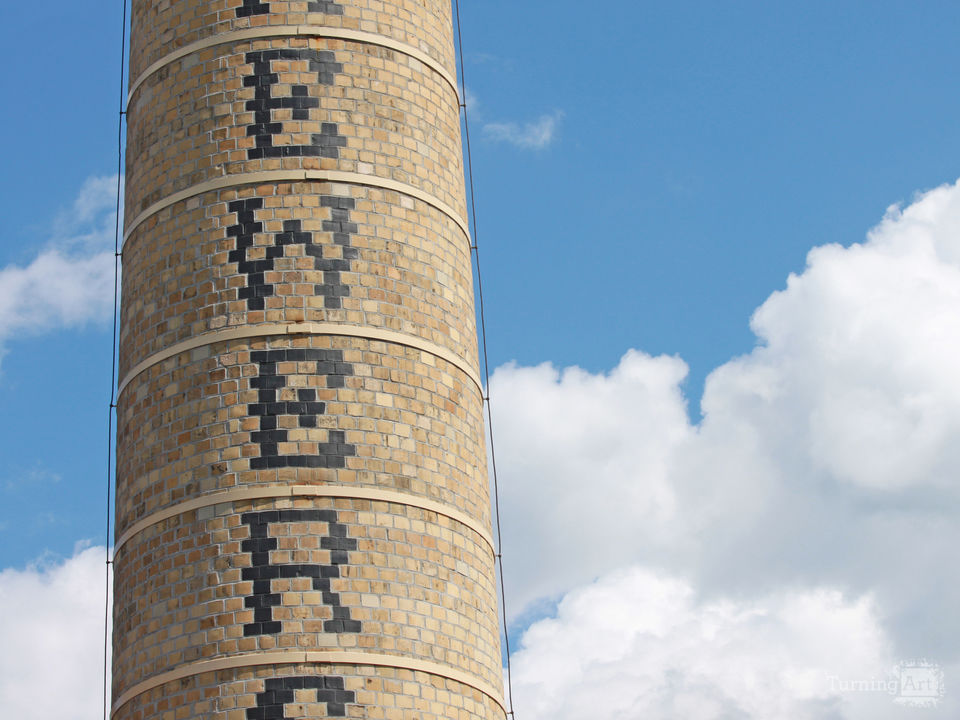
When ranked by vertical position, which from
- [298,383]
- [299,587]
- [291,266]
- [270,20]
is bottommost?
[299,587]

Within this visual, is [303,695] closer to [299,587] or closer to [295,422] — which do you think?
[299,587]

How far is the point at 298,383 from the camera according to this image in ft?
67.8

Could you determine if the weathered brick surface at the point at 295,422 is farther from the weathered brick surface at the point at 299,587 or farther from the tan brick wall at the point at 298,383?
the weathered brick surface at the point at 299,587

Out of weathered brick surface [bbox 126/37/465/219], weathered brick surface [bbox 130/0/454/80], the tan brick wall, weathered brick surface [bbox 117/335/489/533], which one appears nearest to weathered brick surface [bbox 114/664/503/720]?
the tan brick wall

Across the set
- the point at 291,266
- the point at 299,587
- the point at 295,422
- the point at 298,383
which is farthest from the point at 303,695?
the point at 291,266

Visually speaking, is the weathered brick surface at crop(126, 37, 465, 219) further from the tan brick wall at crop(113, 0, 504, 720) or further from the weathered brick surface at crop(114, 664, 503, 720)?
the weathered brick surface at crop(114, 664, 503, 720)

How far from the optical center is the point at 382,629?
781 inches

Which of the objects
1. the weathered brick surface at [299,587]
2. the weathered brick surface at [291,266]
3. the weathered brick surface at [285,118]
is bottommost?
the weathered brick surface at [299,587]

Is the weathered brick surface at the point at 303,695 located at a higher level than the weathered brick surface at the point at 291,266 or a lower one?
lower

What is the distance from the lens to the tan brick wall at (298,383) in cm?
1973

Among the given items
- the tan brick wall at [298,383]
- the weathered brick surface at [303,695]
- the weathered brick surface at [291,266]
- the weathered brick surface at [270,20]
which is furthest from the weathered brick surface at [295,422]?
the weathered brick surface at [270,20]

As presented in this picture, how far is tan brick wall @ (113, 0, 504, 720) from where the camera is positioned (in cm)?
1973

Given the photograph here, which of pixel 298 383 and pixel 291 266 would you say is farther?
pixel 291 266

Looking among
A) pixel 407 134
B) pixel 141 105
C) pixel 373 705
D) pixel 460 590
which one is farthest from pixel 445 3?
pixel 373 705
